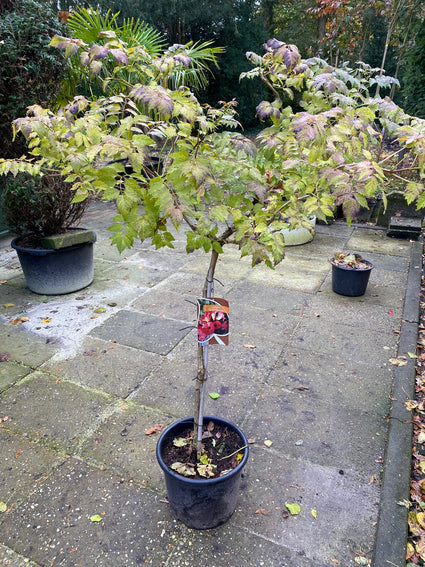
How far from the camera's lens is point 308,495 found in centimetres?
225

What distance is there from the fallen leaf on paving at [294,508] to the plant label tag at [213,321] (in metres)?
1.05

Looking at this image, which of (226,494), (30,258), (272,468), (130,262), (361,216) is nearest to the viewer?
(226,494)

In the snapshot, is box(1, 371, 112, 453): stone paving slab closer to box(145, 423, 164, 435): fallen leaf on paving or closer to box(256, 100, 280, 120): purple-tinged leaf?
box(145, 423, 164, 435): fallen leaf on paving

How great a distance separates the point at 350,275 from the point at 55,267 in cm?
326

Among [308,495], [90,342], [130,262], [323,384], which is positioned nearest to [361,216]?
[130,262]

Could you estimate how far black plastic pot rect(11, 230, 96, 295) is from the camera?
4.36 m

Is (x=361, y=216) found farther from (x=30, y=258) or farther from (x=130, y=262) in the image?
(x=30, y=258)

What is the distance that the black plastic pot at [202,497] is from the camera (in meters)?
1.92

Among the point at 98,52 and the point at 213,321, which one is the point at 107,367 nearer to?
the point at 213,321

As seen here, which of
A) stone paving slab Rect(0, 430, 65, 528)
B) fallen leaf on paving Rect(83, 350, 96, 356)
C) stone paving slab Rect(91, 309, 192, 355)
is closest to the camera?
stone paving slab Rect(0, 430, 65, 528)

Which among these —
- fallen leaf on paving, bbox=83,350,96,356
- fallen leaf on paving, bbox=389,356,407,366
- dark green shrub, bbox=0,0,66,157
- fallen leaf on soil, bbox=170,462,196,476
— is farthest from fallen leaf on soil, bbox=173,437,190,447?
dark green shrub, bbox=0,0,66,157

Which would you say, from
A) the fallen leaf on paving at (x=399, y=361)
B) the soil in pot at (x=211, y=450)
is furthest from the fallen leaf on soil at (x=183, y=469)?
the fallen leaf on paving at (x=399, y=361)

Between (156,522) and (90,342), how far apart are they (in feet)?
6.35

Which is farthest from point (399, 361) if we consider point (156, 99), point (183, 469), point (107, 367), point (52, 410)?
point (156, 99)
